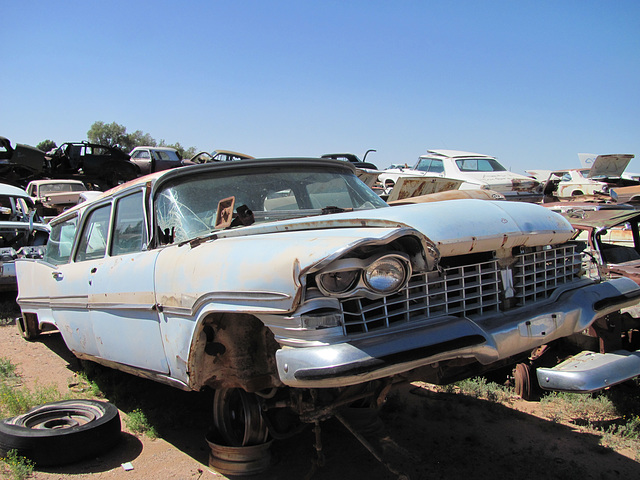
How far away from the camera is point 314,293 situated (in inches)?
89.2

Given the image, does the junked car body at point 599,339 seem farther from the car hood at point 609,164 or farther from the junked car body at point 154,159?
the junked car body at point 154,159

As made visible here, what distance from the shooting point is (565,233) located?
3125 mm

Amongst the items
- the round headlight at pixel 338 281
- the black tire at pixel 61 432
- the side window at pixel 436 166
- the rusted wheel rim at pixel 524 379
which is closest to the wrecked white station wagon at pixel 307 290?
the round headlight at pixel 338 281

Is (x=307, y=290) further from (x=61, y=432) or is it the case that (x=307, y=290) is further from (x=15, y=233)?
(x=15, y=233)

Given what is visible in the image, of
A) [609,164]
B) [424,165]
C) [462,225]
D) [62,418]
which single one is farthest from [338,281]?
[609,164]

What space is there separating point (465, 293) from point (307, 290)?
3.24 ft

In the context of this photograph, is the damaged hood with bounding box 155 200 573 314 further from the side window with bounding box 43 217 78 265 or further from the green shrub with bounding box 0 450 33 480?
the side window with bounding box 43 217 78 265

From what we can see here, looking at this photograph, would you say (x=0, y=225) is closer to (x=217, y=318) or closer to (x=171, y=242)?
(x=171, y=242)

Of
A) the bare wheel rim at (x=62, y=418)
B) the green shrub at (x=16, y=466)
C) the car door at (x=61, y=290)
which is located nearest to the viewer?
the green shrub at (x=16, y=466)

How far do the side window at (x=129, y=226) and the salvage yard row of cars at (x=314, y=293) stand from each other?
0.02 m

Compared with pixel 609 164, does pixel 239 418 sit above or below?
below

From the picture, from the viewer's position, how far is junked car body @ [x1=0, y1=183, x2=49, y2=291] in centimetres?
731

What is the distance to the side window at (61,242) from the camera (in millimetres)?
4633

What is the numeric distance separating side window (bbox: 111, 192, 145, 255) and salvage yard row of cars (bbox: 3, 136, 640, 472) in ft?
0.05
